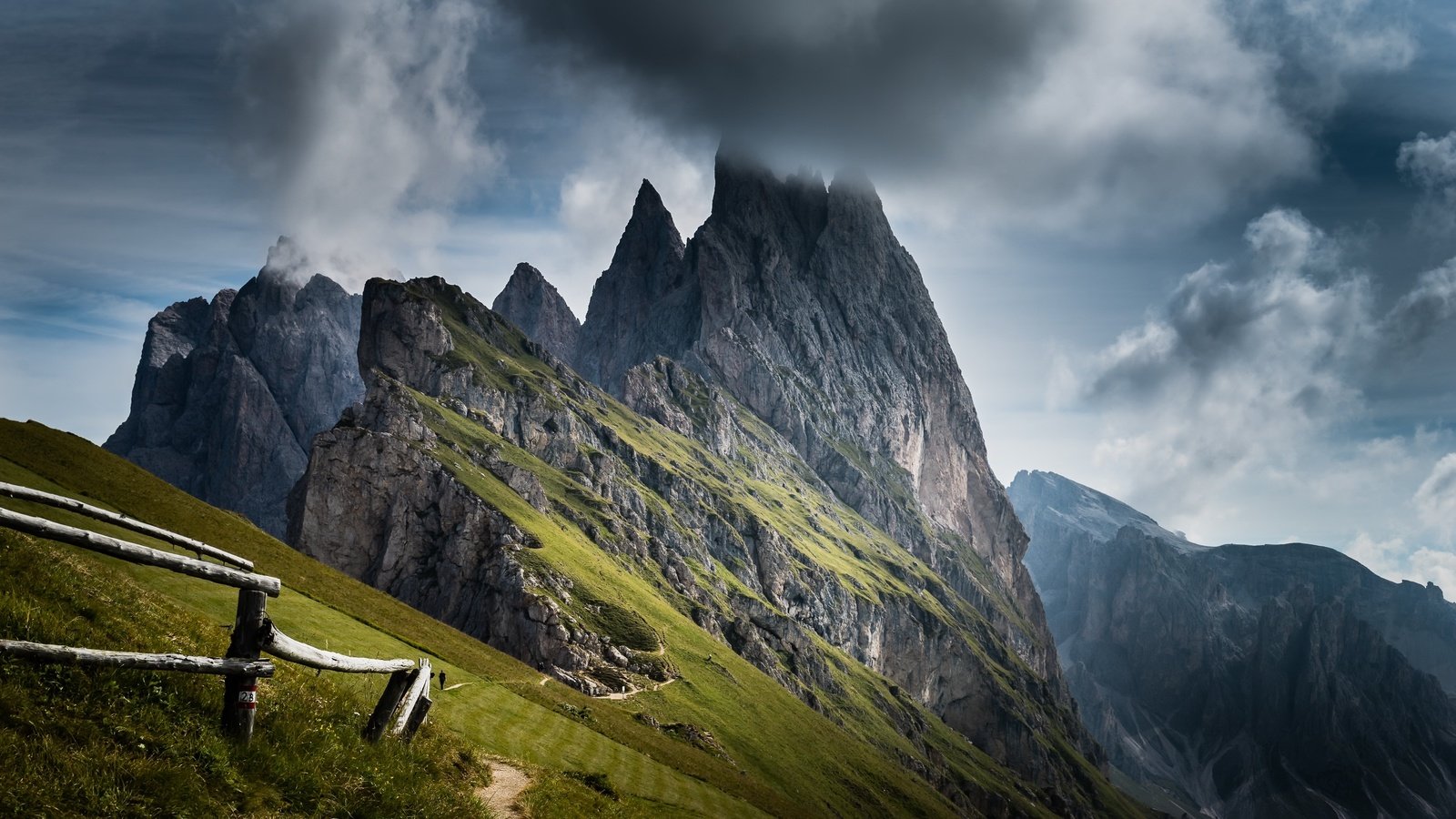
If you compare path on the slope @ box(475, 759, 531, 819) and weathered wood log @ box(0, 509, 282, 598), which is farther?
path on the slope @ box(475, 759, 531, 819)

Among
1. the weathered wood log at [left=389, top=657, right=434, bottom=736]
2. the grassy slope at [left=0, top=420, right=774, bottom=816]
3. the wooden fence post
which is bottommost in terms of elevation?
the grassy slope at [left=0, top=420, right=774, bottom=816]

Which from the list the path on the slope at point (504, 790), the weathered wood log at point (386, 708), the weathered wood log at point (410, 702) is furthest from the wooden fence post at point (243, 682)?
the path on the slope at point (504, 790)

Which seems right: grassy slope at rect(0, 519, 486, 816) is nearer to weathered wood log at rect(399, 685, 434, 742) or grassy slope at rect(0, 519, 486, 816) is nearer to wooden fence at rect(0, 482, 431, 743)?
wooden fence at rect(0, 482, 431, 743)

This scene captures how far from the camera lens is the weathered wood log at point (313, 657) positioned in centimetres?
1249

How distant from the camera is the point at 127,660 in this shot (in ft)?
35.6

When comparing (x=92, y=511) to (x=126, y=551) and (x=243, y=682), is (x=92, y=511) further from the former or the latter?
(x=243, y=682)

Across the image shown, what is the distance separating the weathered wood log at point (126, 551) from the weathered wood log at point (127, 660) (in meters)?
1.07

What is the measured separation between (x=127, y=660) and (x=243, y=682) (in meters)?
1.59

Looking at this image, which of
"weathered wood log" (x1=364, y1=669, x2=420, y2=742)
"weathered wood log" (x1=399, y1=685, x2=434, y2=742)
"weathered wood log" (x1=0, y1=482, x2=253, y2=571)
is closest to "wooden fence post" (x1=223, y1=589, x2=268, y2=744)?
"weathered wood log" (x1=0, y1=482, x2=253, y2=571)

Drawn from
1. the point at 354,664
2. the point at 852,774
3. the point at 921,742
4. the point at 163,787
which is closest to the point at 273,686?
the point at 354,664

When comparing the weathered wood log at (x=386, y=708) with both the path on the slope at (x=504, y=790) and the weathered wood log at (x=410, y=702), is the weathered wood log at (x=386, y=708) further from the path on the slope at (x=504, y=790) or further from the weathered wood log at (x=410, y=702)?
the path on the slope at (x=504, y=790)

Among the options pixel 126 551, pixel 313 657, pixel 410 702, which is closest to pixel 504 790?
pixel 410 702

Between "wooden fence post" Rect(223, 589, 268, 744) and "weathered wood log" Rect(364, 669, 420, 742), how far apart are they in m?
3.31

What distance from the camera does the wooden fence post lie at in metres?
12.0
